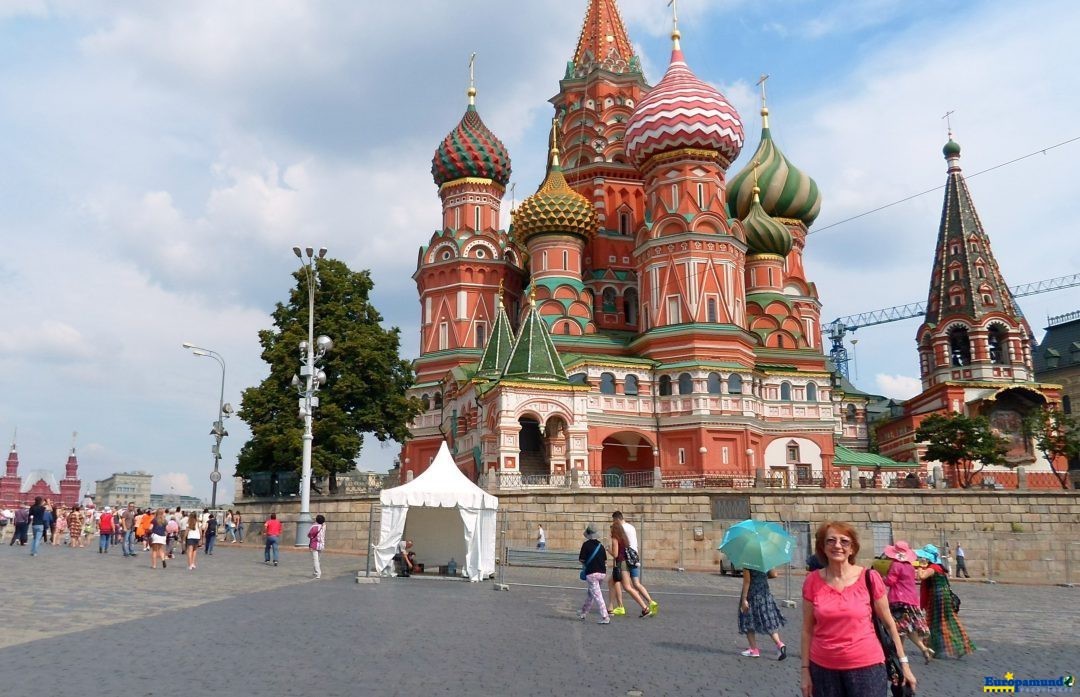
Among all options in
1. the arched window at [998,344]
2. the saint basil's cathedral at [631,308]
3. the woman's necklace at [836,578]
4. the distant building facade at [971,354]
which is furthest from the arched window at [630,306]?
the woman's necklace at [836,578]

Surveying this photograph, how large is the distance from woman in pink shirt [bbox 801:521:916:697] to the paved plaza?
3140 mm

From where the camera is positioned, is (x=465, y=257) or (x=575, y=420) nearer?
(x=575, y=420)

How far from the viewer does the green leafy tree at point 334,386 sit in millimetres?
32719

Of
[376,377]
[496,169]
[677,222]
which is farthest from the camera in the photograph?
[496,169]

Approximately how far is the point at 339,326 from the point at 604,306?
14776mm

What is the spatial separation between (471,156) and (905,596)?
39906 mm

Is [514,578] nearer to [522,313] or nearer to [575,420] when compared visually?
[575,420]

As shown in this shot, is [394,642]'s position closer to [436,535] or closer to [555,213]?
[436,535]

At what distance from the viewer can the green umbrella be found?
1010 centimetres

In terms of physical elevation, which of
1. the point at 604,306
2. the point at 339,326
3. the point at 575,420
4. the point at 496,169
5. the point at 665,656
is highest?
the point at 496,169

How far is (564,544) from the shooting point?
90.5ft

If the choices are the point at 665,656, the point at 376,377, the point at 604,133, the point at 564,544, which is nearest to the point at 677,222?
the point at 604,133

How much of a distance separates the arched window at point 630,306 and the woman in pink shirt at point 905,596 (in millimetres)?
35160

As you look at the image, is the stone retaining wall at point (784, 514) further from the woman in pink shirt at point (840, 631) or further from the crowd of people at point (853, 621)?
the woman in pink shirt at point (840, 631)
